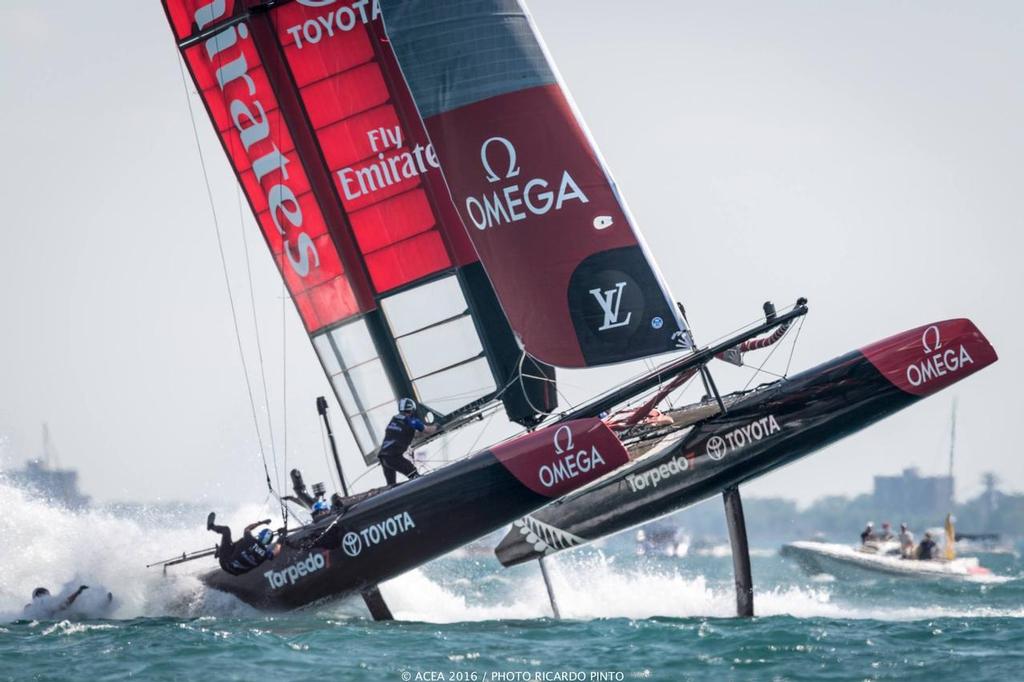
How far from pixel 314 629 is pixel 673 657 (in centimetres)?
279

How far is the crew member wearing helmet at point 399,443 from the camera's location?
36.8 ft

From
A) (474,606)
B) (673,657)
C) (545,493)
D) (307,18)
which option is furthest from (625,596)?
(307,18)

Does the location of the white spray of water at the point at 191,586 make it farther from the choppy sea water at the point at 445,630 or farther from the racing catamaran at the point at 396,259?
the racing catamaran at the point at 396,259

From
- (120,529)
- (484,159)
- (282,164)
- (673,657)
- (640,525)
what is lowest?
(673,657)

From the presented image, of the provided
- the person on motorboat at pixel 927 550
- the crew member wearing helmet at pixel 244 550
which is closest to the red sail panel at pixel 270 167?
the crew member wearing helmet at pixel 244 550

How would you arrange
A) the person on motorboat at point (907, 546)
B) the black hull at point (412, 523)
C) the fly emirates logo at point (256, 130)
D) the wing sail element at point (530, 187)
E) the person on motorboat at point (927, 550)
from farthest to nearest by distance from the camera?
1. the person on motorboat at point (907, 546)
2. the person on motorboat at point (927, 550)
3. the fly emirates logo at point (256, 130)
4. the wing sail element at point (530, 187)
5. the black hull at point (412, 523)

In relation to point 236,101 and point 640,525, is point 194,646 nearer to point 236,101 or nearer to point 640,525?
point 640,525

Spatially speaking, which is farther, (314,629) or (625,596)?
(625,596)

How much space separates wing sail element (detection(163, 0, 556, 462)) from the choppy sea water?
1.75 metres

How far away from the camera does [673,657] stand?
8.47 m

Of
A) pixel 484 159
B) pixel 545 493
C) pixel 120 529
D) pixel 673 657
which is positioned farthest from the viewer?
pixel 120 529

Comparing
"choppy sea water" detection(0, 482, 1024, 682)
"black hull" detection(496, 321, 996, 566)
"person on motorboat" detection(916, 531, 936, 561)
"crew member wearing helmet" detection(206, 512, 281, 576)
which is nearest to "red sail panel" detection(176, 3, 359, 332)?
"choppy sea water" detection(0, 482, 1024, 682)

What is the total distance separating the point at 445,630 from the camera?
10.1 metres

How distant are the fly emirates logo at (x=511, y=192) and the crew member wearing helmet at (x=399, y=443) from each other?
1520mm
